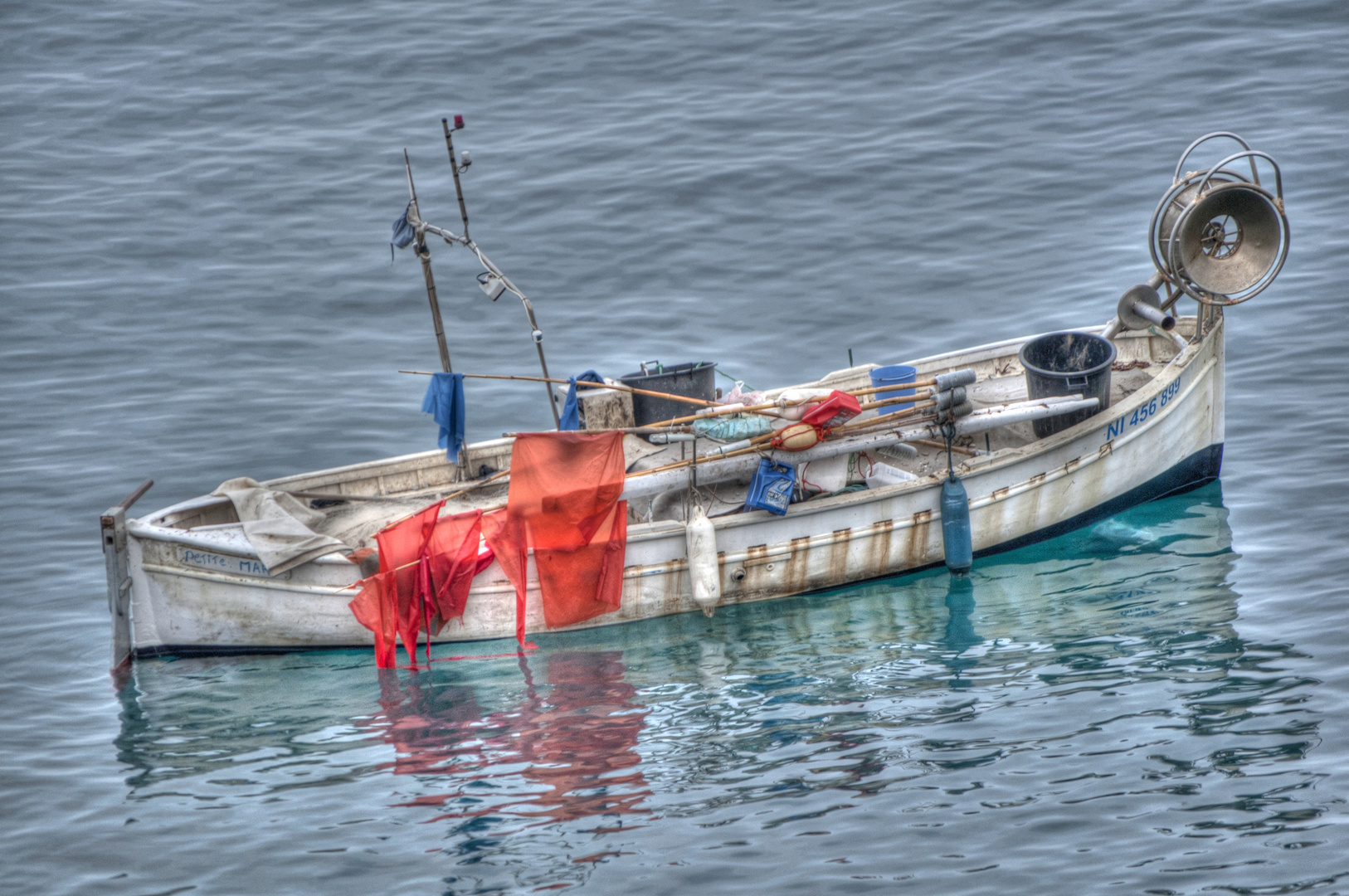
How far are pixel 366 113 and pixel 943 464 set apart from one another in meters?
15.1

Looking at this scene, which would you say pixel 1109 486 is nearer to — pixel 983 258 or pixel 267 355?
pixel 983 258

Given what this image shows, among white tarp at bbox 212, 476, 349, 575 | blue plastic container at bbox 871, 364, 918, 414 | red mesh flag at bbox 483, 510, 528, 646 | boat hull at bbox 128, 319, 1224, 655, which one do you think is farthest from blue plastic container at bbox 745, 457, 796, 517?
white tarp at bbox 212, 476, 349, 575

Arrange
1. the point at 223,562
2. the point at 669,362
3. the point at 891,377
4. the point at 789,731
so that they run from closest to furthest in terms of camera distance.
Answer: the point at 789,731 → the point at 223,562 → the point at 891,377 → the point at 669,362

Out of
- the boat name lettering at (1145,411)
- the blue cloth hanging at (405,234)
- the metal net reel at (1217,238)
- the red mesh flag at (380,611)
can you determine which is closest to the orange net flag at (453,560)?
the red mesh flag at (380,611)

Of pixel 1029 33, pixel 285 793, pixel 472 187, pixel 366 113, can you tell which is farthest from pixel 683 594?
pixel 1029 33

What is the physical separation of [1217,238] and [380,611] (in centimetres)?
875

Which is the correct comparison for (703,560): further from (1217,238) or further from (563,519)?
(1217,238)

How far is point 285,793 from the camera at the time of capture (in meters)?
10.9

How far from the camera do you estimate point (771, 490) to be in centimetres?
1301

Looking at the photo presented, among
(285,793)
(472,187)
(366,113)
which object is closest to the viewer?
(285,793)

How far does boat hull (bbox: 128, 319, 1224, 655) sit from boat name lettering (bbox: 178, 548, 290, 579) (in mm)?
36

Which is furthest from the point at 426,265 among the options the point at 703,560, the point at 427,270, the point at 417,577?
the point at 703,560

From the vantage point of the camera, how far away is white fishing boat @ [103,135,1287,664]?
12820 mm

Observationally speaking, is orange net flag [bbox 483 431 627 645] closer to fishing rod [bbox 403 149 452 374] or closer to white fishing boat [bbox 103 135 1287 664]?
white fishing boat [bbox 103 135 1287 664]
